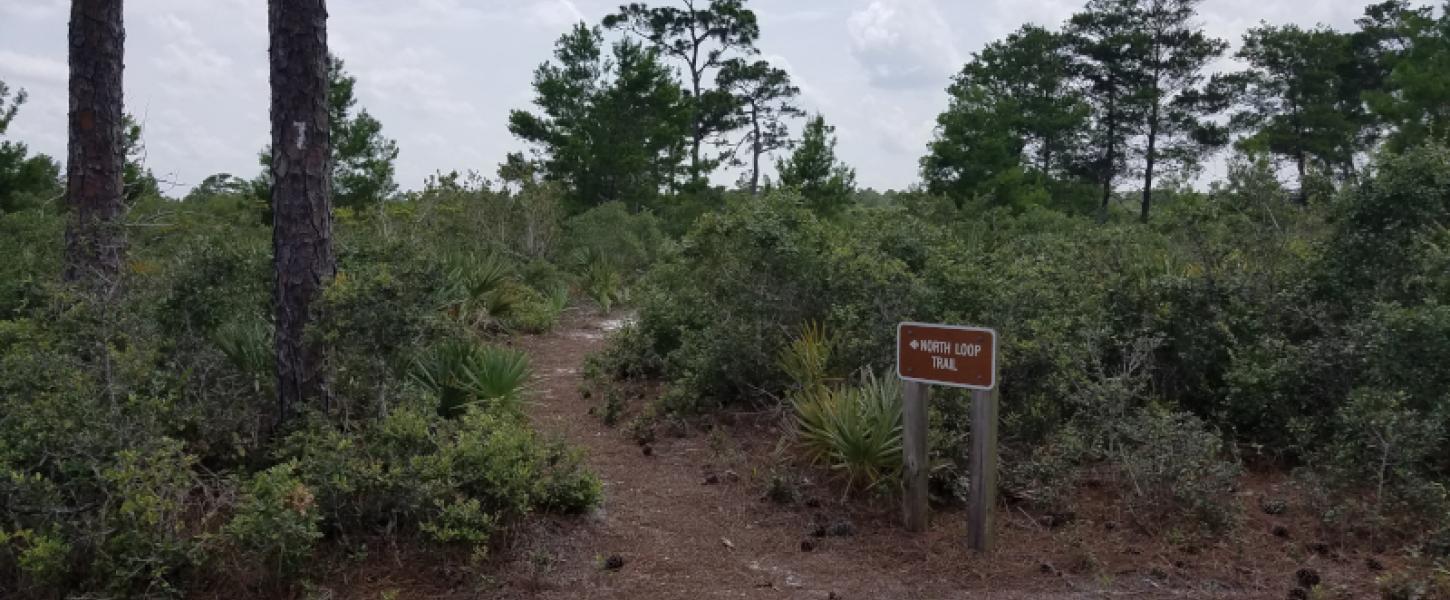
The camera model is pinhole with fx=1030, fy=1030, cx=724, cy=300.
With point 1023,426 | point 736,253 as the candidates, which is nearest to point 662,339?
point 736,253

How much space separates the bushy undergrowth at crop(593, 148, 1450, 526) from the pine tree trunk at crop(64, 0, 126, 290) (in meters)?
4.68

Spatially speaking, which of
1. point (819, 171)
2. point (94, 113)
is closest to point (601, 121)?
point (819, 171)

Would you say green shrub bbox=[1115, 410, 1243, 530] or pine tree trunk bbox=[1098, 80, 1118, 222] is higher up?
pine tree trunk bbox=[1098, 80, 1118, 222]

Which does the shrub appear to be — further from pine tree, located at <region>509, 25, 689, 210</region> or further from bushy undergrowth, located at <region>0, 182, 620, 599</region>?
pine tree, located at <region>509, 25, 689, 210</region>

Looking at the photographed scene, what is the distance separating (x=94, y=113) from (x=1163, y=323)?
8558 millimetres

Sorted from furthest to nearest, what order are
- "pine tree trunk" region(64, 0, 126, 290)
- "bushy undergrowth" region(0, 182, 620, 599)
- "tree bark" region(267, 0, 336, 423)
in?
"pine tree trunk" region(64, 0, 126, 290) → "tree bark" region(267, 0, 336, 423) → "bushy undergrowth" region(0, 182, 620, 599)

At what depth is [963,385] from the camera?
5.30 meters

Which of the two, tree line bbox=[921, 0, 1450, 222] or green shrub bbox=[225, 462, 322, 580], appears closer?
green shrub bbox=[225, 462, 322, 580]

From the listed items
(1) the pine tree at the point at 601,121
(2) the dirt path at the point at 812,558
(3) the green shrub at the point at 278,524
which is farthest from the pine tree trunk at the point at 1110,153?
(3) the green shrub at the point at 278,524

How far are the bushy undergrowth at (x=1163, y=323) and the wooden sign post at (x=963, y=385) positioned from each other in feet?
2.65

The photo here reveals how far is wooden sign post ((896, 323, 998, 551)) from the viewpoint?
524 cm

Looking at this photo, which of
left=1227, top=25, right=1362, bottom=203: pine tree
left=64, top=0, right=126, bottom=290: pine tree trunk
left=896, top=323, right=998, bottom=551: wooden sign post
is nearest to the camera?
left=896, top=323, right=998, bottom=551: wooden sign post

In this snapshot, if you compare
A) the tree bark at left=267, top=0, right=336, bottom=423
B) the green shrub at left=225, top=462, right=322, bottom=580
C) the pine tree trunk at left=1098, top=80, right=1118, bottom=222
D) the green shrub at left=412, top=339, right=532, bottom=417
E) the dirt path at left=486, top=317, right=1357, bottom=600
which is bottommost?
the dirt path at left=486, top=317, right=1357, bottom=600

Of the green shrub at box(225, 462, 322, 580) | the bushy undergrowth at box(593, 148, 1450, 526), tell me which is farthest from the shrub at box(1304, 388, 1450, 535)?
the green shrub at box(225, 462, 322, 580)
